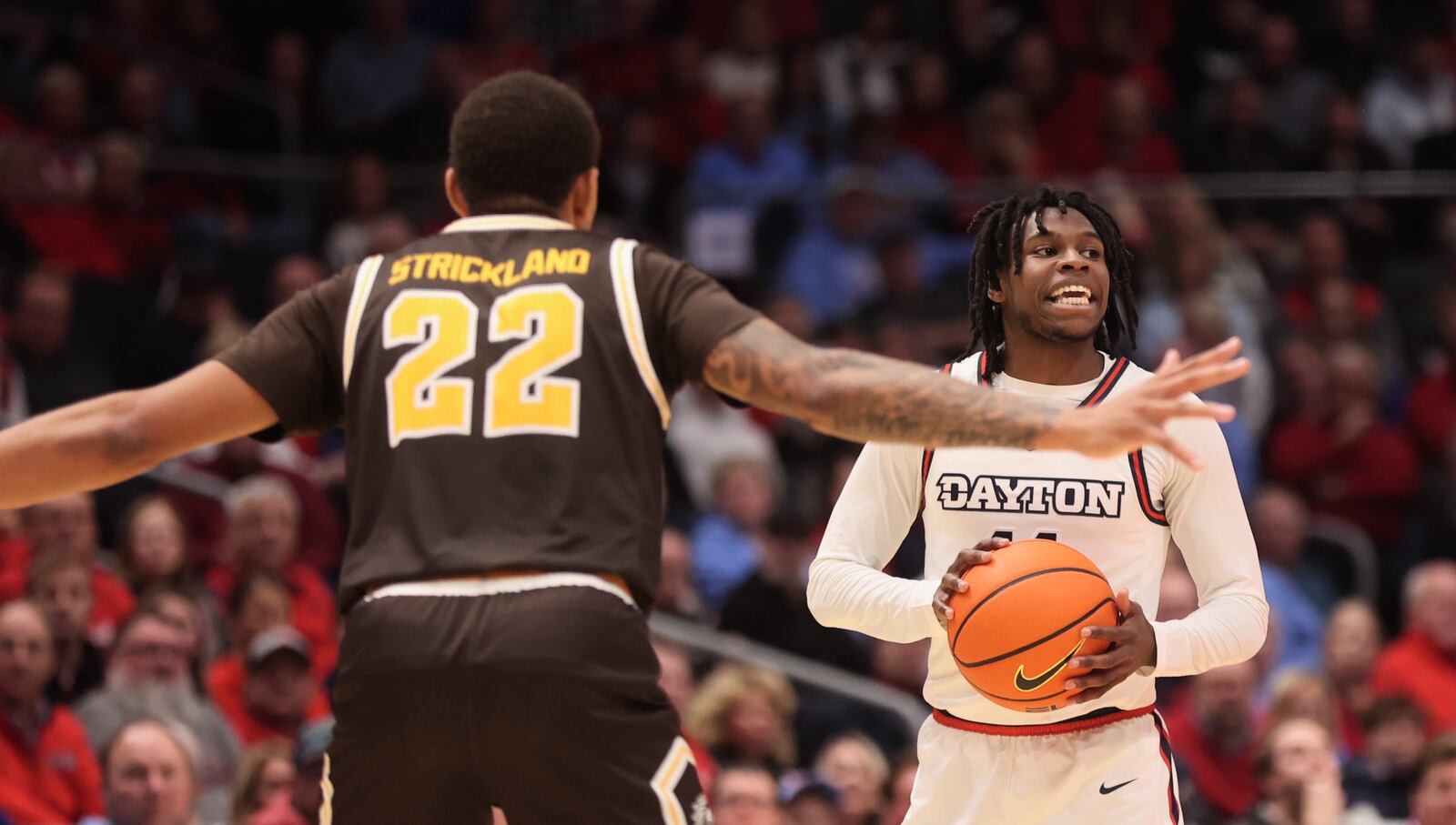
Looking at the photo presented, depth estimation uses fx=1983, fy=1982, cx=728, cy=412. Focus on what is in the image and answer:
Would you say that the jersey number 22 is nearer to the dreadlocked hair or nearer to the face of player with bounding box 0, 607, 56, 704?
the dreadlocked hair

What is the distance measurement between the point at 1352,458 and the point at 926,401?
30.5ft

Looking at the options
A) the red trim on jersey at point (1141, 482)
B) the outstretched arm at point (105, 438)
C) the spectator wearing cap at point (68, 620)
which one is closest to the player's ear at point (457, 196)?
the outstretched arm at point (105, 438)

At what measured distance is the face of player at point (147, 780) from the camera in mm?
8023

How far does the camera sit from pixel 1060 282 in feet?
16.6

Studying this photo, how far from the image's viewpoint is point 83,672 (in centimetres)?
922

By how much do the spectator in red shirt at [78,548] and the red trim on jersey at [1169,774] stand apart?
5839 mm

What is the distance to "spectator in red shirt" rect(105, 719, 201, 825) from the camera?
26.3ft

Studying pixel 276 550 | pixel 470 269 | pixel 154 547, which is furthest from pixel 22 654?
pixel 470 269

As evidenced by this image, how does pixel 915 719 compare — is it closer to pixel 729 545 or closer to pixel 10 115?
pixel 729 545

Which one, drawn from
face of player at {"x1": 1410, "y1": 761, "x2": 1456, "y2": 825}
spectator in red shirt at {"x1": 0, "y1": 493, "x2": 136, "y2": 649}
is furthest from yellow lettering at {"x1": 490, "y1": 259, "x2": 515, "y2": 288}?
face of player at {"x1": 1410, "y1": 761, "x2": 1456, "y2": 825}

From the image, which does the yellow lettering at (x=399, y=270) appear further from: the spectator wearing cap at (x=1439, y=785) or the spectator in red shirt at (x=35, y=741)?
the spectator wearing cap at (x=1439, y=785)

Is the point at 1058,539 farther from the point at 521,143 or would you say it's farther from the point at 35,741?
the point at 35,741

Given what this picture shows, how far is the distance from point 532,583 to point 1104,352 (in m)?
2.07

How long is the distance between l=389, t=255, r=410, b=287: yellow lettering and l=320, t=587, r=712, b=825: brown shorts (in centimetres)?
69
